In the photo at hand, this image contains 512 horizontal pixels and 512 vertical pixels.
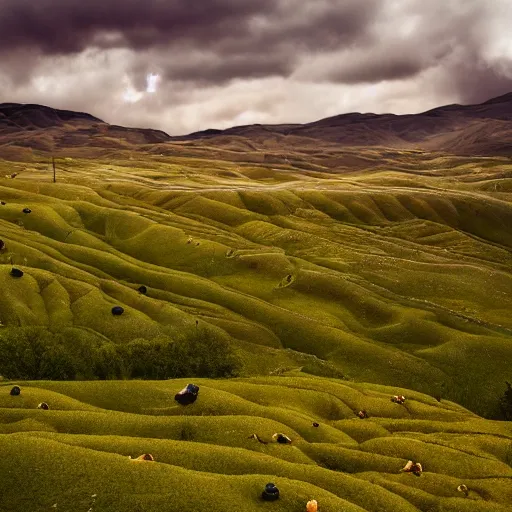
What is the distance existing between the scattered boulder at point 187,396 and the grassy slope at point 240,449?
0.95m

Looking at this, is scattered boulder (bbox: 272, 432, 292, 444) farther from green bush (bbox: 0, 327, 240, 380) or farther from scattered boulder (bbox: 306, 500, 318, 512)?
green bush (bbox: 0, 327, 240, 380)

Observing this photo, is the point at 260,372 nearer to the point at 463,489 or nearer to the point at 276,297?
the point at 276,297

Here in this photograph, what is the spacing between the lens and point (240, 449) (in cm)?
5144

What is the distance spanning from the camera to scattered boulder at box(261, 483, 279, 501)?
40906 mm

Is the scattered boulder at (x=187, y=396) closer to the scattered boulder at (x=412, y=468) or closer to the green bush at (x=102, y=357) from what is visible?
the green bush at (x=102, y=357)

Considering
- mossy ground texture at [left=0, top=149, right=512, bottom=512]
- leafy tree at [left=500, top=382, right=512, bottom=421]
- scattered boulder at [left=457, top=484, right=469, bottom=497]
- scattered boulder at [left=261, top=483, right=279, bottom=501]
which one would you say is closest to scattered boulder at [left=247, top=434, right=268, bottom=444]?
mossy ground texture at [left=0, top=149, right=512, bottom=512]

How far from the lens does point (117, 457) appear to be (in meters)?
44.1

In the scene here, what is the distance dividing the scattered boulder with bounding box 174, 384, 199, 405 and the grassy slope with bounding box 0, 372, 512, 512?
95 cm

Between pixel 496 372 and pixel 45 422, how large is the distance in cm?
8800

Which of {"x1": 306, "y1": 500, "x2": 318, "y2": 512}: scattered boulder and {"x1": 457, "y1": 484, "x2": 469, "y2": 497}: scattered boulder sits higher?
{"x1": 306, "y1": 500, "x2": 318, "y2": 512}: scattered boulder

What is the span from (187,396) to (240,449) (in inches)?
639

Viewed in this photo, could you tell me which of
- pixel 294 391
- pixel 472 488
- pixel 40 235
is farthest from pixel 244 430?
pixel 40 235

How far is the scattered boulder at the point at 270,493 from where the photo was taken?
40906 millimetres

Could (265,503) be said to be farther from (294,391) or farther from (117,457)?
(294,391)
